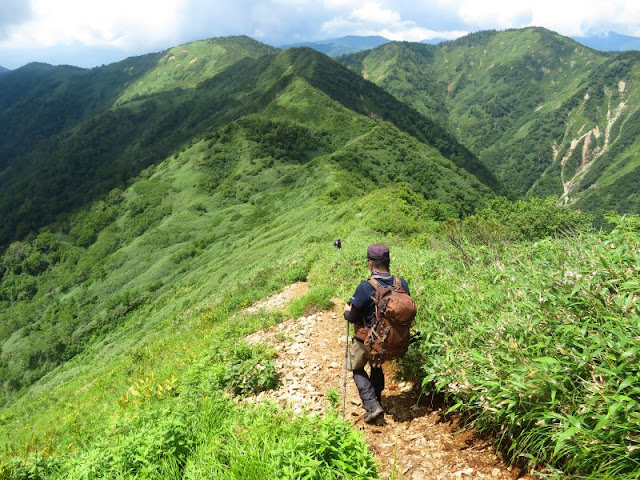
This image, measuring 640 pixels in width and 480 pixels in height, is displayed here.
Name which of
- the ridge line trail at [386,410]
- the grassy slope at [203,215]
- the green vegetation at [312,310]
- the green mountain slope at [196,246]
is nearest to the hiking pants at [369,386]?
the ridge line trail at [386,410]

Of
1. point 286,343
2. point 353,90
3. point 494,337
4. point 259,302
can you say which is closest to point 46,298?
point 259,302

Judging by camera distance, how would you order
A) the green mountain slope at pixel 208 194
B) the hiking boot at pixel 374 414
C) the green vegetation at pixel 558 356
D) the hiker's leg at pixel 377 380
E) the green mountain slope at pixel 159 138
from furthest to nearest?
the green mountain slope at pixel 159 138 → the green mountain slope at pixel 208 194 → the hiker's leg at pixel 377 380 → the hiking boot at pixel 374 414 → the green vegetation at pixel 558 356

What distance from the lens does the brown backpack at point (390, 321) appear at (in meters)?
5.56

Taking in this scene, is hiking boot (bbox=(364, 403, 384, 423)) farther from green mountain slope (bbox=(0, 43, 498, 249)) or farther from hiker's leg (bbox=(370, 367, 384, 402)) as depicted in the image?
green mountain slope (bbox=(0, 43, 498, 249))

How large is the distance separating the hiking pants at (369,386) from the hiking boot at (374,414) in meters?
A: 0.04

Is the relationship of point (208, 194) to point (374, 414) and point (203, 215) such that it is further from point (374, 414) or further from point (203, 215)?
point (374, 414)

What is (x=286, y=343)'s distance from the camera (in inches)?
376

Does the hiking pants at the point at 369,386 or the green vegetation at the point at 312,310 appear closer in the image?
the green vegetation at the point at 312,310

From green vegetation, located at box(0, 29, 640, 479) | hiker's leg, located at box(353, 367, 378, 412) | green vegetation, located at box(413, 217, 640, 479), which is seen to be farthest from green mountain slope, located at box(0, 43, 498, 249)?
green vegetation, located at box(413, 217, 640, 479)

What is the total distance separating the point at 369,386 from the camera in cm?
591

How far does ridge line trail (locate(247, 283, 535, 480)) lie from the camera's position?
4484 mm

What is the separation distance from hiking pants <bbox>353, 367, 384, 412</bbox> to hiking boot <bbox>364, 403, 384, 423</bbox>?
0.14ft

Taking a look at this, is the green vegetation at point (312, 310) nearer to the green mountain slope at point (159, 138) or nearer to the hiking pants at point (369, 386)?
the hiking pants at point (369, 386)

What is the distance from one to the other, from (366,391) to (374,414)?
13.6 inches
